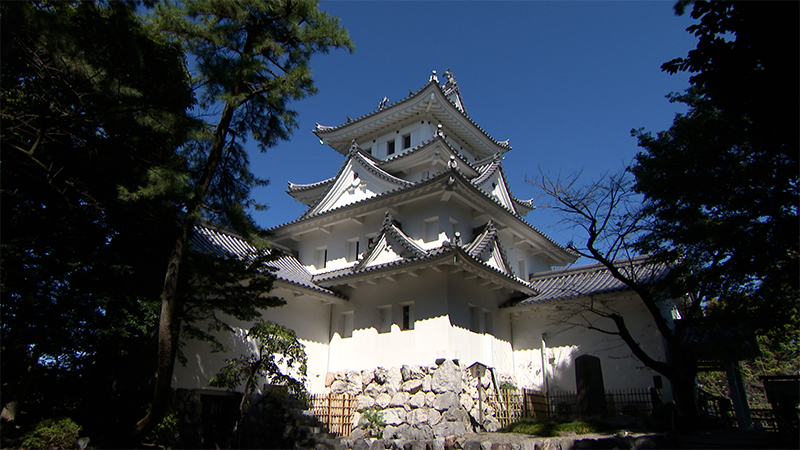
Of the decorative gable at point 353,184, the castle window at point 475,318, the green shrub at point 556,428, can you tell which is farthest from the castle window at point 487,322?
the decorative gable at point 353,184

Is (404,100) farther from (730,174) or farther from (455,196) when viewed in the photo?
(730,174)

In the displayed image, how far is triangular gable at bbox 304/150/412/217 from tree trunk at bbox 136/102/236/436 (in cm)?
942

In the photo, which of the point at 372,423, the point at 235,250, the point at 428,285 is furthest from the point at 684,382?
the point at 235,250

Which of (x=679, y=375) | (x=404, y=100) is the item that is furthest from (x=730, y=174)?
(x=404, y=100)

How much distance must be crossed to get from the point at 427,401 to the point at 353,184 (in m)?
9.74

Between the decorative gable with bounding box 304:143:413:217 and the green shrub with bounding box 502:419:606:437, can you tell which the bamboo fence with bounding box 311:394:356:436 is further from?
the decorative gable with bounding box 304:143:413:217

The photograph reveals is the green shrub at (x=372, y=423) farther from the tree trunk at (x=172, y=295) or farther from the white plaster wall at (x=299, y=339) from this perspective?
the tree trunk at (x=172, y=295)

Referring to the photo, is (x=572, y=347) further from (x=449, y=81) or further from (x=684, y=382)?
(x=449, y=81)

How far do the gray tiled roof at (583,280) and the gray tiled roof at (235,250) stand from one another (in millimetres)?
7913

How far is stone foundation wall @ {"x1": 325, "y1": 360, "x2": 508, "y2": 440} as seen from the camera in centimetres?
1359

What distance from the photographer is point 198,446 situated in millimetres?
12344

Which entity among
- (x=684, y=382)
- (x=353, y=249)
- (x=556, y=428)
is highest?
(x=353, y=249)

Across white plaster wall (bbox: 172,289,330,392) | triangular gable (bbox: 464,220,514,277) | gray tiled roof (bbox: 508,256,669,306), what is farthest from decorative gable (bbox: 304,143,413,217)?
gray tiled roof (bbox: 508,256,669,306)

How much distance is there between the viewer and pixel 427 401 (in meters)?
14.1
